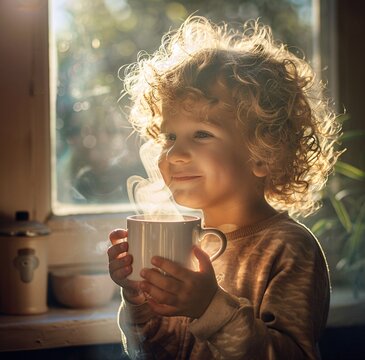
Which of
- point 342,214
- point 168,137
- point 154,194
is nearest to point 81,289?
point 154,194

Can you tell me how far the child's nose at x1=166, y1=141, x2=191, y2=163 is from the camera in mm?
1075

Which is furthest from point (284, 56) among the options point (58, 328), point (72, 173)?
point (58, 328)

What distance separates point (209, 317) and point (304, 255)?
7.6 inches

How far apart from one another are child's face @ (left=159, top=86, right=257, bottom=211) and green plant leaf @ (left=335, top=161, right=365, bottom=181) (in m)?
0.58

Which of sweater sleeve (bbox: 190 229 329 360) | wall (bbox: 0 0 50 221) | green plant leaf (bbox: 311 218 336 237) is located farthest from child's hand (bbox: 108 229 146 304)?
green plant leaf (bbox: 311 218 336 237)

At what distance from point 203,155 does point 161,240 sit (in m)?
0.22

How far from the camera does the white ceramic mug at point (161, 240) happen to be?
905 millimetres

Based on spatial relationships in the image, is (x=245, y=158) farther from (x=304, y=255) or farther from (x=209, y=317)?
(x=209, y=317)

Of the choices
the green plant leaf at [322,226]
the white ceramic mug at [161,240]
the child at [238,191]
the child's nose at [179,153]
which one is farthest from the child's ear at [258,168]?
the green plant leaf at [322,226]

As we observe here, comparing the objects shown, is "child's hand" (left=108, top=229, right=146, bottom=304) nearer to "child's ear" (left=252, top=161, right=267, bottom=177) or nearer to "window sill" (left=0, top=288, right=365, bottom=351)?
"child's ear" (left=252, top=161, right=267, bottom=177)

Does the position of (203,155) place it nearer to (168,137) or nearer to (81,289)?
(168,137)

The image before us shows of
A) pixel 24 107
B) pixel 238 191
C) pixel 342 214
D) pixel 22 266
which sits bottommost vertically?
pixel 22 266

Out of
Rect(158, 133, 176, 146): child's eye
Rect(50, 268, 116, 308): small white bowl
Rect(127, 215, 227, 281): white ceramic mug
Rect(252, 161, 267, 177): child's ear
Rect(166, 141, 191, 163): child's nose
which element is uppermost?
Rect(158, 133, 176, 146): child's eye

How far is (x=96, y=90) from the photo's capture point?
1590 mm
